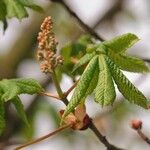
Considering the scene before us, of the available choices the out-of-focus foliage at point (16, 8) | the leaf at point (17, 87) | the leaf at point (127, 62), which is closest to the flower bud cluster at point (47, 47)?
the leaf at point (17, 87)

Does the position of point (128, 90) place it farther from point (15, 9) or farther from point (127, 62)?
point (15, 9)

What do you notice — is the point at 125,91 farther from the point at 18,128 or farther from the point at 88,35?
the point at 18,128

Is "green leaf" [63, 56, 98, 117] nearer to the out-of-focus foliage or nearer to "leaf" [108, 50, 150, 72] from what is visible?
"leaf" [108, 50, 150, 72]

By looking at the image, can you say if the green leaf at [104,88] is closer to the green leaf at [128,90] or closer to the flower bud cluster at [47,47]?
the green leaf at [128,90]

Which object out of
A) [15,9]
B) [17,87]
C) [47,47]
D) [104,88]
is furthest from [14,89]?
[15,9]

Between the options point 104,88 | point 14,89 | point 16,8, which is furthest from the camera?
point 16,8

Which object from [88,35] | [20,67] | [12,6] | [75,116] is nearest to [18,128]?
[20,67]

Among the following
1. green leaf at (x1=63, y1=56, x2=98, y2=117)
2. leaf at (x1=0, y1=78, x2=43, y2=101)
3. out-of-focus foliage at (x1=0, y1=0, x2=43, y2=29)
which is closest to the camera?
green leaf at (x1=63, y1=56, x2=98, y2=117)

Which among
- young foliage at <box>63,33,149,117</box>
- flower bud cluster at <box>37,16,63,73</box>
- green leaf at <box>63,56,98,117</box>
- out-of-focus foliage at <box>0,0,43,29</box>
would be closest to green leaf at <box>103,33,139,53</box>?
young foliage at <box>63,33,149,117</box>
